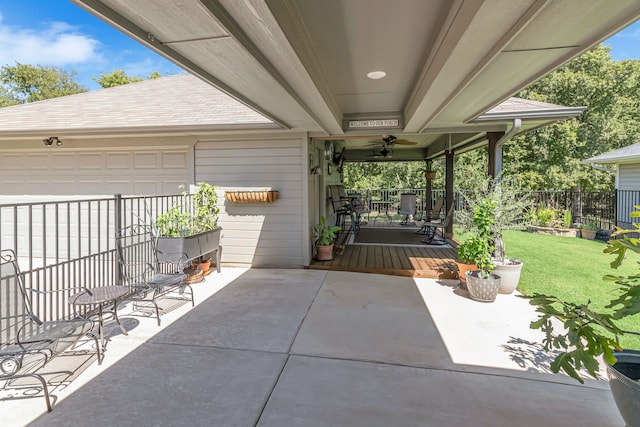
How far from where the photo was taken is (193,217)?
5.20 metres

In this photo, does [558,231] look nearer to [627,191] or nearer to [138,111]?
[627,191]

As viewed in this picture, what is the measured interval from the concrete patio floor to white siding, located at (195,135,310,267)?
71.9 inches

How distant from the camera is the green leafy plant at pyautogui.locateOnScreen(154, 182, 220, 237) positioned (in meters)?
4.40

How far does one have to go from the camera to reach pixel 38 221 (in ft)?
19.5

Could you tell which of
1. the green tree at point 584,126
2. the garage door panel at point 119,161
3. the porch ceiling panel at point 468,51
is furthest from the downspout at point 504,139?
the green tree at point 584,126

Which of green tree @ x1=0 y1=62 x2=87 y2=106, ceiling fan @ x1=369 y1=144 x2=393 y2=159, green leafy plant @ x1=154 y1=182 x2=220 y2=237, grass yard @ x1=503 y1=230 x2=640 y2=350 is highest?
green tree @ x1=0 y1=62 x2=87 y2=106

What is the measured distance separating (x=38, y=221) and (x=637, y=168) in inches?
604

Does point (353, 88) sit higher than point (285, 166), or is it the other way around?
point (353, 88)

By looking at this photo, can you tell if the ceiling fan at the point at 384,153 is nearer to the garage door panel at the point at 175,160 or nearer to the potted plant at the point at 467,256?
the potted plant at the point at 467,256

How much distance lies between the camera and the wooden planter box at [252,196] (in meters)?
5.35

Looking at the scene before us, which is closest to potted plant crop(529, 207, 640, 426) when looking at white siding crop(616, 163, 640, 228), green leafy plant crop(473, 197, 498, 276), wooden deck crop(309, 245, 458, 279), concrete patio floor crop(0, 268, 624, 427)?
concrete patio floor crop(0, 268, 624, 427)

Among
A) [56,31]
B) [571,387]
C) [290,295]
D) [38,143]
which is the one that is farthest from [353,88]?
[56,31]

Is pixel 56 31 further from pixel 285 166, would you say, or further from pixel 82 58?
pixel 285 166

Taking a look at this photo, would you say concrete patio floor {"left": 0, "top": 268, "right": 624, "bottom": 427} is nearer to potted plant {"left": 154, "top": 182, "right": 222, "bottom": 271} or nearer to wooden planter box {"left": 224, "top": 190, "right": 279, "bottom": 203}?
potted plant {"left": 154, "top": 182, "right": 222, "bottom": 271}
